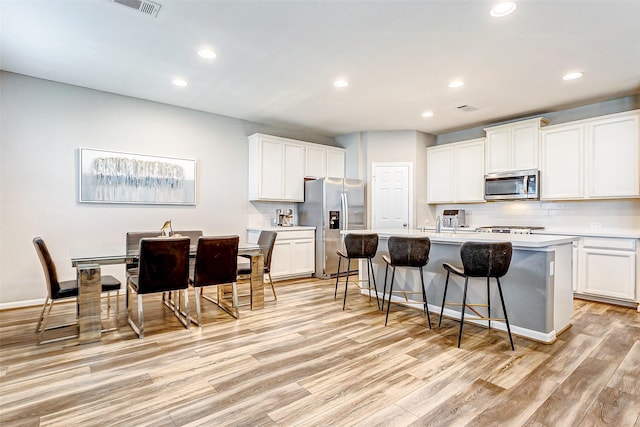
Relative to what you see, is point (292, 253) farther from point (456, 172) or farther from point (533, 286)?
point (533, 286)

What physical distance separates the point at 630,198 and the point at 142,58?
19.6 ft

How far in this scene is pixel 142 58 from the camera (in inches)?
136

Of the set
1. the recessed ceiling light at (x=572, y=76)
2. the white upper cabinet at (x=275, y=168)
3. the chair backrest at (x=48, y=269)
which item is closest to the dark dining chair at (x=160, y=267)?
the chair backrest at (x=48, y=269)

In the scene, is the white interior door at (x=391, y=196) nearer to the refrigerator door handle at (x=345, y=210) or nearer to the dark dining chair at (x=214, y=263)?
the refrigerator door handle at (x=345, y=210)

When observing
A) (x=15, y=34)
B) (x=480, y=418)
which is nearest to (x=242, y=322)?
(x=480, y=418)

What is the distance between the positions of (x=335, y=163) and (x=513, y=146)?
298 cm

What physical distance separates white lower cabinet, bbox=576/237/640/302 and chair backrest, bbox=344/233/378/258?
9.26 ft

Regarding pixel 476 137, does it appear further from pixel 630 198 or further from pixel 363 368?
pixel 363 368

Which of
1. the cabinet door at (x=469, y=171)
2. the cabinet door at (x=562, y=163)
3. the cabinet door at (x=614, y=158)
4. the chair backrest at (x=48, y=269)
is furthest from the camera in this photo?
the cabinet door at (x=469, y=171)

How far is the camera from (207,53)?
3.33 m

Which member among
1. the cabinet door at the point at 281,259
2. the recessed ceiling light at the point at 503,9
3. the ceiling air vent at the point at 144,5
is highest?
the ceiling air vent at the point at 144,5

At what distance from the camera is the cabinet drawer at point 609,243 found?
3.99m

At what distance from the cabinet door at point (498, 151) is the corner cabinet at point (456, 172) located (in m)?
0.17

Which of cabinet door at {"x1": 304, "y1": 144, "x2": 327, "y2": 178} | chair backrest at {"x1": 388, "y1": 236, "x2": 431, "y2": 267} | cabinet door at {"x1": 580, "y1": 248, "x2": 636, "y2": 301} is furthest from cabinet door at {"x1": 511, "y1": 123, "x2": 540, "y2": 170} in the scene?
cabinet door at {"x1": 304, "y1": 144, "x2": 327, "y2": 178}
